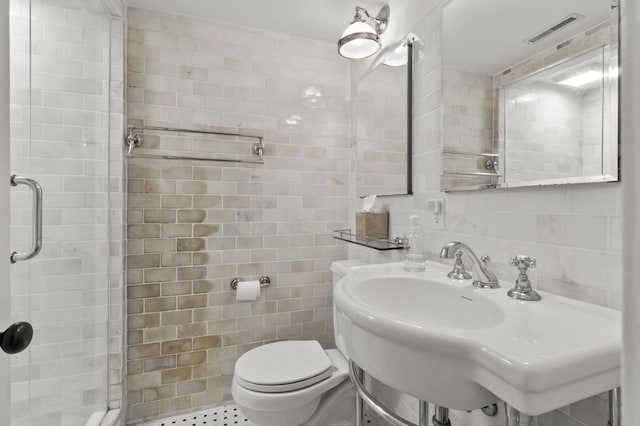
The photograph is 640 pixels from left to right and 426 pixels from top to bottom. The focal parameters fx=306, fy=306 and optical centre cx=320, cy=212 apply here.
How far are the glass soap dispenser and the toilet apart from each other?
0.37 metres

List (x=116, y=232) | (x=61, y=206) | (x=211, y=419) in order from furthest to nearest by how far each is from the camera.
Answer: (x=211, y=419) < (x=116, y=232) < (x=61, y=206)

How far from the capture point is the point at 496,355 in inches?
19.4

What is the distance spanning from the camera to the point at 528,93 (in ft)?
2.97

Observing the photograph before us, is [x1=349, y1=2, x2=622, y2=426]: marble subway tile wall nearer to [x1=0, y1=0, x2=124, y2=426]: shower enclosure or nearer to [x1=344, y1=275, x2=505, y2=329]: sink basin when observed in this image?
[x1=344, y1=275, x2=505, y2=329]: sink basin

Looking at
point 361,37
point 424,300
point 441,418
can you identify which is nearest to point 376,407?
point 441,418

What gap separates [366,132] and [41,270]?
5.23ft

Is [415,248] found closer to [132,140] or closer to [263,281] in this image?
[263,281]

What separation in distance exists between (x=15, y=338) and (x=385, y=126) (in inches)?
61.1

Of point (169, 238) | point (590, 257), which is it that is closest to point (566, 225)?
point (590, 257)

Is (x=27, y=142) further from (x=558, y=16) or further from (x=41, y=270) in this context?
(x=558, y=16)

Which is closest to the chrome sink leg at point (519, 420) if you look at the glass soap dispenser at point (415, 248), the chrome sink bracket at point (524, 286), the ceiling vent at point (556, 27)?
the chrome sink bracket at point (524, 286)

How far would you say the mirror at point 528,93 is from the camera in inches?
29.0

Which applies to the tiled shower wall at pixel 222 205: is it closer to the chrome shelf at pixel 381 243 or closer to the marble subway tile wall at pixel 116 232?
the marble subway tile wall at pixel 116 232

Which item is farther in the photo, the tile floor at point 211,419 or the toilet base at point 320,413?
the tile floor at point 211,419
